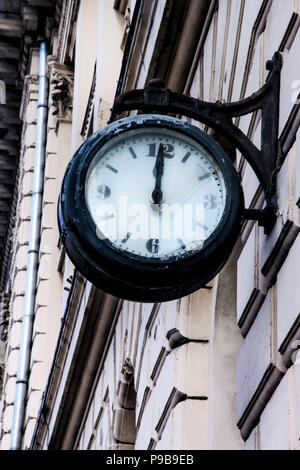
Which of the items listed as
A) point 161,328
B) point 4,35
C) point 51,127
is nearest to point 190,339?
point 161,328

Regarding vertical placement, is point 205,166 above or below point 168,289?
above

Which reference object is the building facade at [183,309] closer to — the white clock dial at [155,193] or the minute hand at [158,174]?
the white clock dial at [155,193]

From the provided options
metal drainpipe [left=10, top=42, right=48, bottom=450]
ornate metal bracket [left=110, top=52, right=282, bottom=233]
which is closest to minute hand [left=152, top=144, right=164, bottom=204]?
ornate metal bracket [left=110, top=52, right=282, bottom=233]

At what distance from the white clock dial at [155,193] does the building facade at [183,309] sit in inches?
14.1

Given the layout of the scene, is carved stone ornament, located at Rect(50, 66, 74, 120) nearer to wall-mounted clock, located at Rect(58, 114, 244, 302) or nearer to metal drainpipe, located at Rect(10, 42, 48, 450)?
metal drainpipe, located at Rect(10, 42, 48, 450)

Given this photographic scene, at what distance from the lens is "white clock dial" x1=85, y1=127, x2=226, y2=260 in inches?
229

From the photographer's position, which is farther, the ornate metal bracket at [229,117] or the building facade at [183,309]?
the ornate metal bracket at [229,117]

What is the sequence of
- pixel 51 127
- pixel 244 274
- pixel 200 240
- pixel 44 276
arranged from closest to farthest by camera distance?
pixel 200 240 < pixel 244 274 < pixel 44 276 < pixel 51 127

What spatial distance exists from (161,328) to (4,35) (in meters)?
16.5

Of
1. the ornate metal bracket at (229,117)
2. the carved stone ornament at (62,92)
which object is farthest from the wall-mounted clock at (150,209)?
the carved stone ornament at (62,92)

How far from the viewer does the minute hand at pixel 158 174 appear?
591 cm

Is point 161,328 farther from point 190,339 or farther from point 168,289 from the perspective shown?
point 168,289

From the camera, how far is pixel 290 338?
18.6 feet
